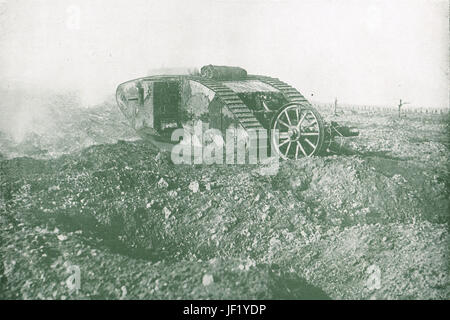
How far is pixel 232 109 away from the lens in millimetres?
8211

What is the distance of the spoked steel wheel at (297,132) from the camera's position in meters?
7.85

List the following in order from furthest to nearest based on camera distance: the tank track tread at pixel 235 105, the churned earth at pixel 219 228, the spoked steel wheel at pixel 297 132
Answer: the tank track tread at pixel 235 105
the spoked steel wheel at pixel 297 132
the churned earth at pixel 219 228

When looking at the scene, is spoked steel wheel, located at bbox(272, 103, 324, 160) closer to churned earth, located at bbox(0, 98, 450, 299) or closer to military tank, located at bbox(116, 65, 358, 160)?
military tank, located at bbox(116, 65, 358, 160)

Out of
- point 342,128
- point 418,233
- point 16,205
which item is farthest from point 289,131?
point 16,205

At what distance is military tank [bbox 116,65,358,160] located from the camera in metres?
8.04

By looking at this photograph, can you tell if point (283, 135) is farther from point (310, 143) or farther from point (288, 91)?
point (288, 91)

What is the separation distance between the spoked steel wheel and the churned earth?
20.5 inches

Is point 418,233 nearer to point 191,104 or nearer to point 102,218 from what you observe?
point 102,218

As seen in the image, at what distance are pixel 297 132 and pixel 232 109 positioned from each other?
4.42 ft

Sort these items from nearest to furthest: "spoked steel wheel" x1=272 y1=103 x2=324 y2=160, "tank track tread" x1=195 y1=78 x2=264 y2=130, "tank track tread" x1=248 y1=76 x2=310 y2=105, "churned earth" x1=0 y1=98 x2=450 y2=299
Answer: "churned earth" x1=0 y1=98 x2=450 y2=299 < "spoked steel wheel" x1=272 y1=103 x2=324 y2=160 < "tank track tread" x1=195 y1=78 x2=264 y2=130 < "tank track tread" x1=248 y1=76 x2=310 y2=105

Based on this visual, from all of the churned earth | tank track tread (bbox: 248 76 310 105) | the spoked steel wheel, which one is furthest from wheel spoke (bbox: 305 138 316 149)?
tank track tread (bbox: 248 76 310 105)

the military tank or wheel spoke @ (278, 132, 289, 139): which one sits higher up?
the military tank

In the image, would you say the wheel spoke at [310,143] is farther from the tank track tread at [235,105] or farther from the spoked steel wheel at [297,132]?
the tank track tread at [235,105]

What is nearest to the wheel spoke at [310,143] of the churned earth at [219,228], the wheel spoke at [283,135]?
the wheel spoke at [283,135]
